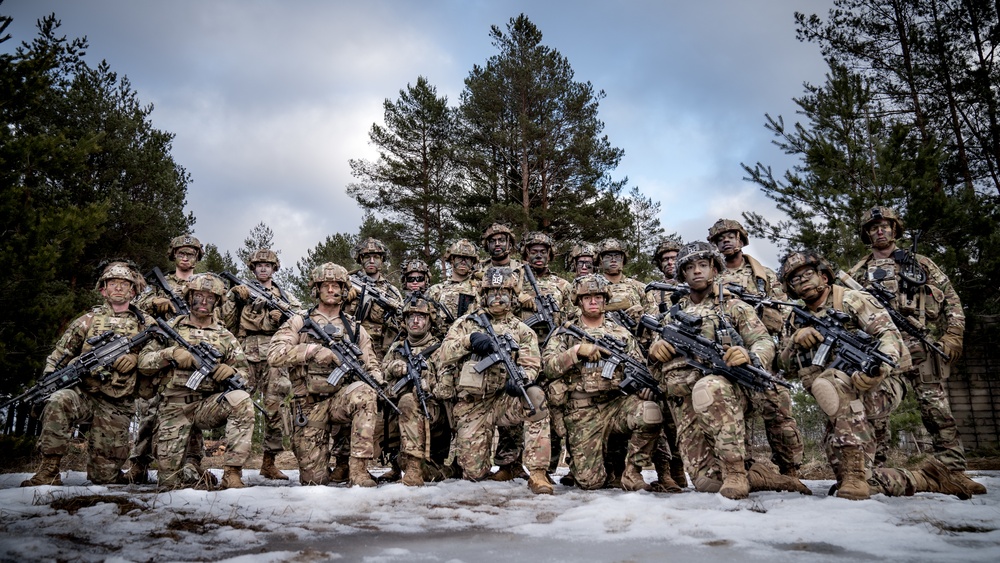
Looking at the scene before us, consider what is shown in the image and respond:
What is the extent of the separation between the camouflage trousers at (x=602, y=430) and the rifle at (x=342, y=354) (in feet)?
7.50

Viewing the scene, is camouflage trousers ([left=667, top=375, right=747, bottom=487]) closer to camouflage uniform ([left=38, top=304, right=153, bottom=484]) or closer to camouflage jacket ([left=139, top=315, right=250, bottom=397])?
camouflage jacket ([left=139, top=315, right=250, bottom=397])

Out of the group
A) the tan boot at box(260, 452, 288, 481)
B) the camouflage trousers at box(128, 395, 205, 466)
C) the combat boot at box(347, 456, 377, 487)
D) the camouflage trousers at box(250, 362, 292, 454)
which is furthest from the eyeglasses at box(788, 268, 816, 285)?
the camouflage trousers at box(128, 395, 205, 466)

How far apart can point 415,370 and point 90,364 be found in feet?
12.9

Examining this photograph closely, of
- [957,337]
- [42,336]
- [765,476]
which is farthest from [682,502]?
[42,336]

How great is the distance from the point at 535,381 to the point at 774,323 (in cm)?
320

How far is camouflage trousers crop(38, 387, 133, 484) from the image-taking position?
23.7ft

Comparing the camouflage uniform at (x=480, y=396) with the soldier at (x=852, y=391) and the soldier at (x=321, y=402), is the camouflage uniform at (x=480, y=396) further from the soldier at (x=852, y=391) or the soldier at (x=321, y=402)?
the soldier at (x=852, y=391)

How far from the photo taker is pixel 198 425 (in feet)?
24.8

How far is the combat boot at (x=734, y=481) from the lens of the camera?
18.5 ft

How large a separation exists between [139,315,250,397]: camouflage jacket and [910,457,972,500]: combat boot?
7.61 m

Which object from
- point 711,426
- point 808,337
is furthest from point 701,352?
point 808,337

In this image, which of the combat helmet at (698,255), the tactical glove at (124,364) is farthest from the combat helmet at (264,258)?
the combat helmet at (698,255)

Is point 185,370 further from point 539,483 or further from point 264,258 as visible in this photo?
point 539,483

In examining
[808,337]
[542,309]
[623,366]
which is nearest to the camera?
[808,337]
